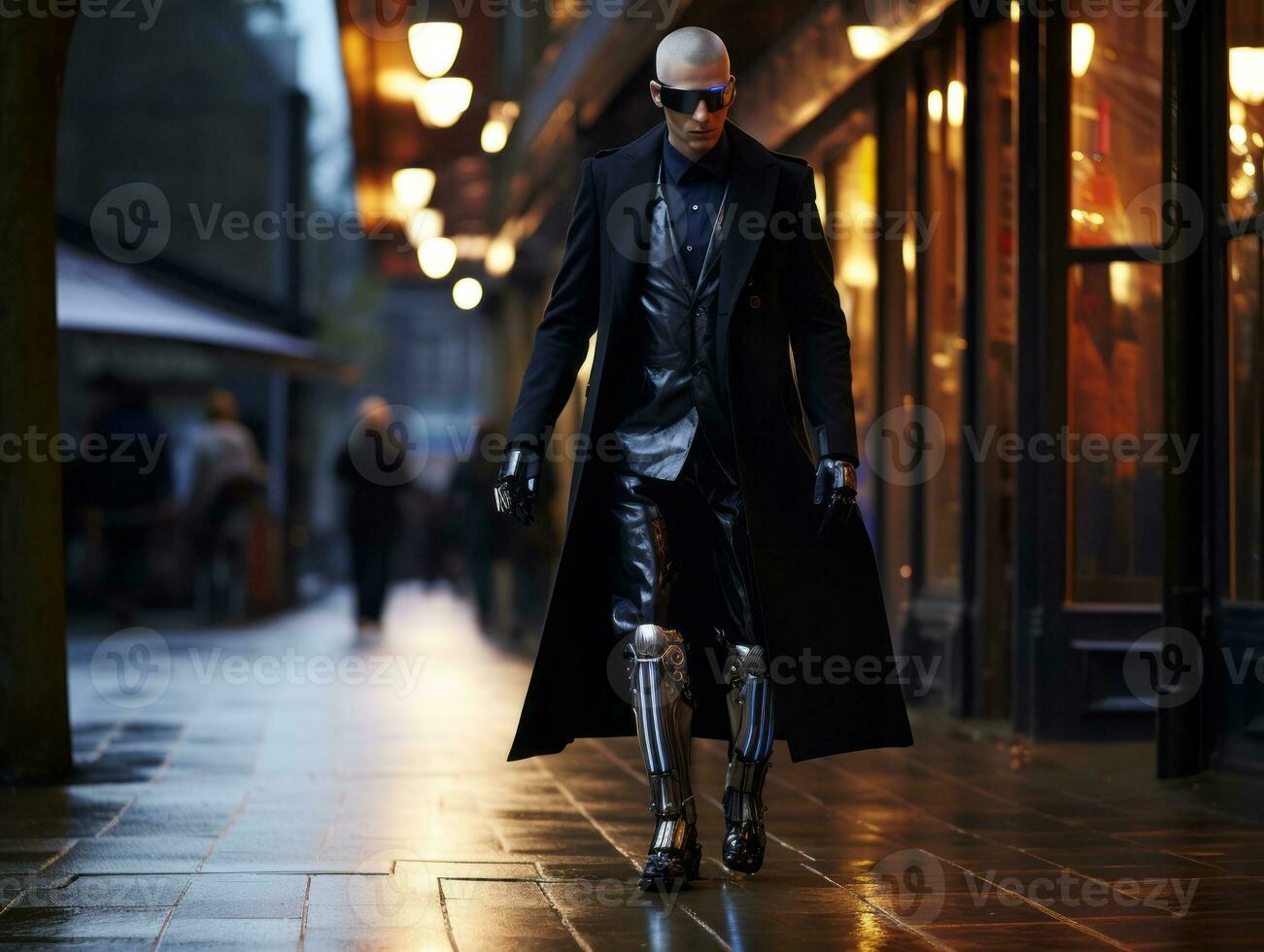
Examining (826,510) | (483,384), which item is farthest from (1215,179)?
(483,384)

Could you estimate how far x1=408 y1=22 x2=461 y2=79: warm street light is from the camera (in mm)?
13164

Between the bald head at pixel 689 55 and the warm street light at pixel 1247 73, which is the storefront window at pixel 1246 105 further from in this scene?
the bald head at pixel 689 55

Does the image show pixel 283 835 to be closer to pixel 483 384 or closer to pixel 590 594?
pixel 590 594

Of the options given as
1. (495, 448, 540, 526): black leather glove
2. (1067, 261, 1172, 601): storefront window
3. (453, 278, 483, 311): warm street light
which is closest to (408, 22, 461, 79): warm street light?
(1067, 261, 1172, 601): storefront window

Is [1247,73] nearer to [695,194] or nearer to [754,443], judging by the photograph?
[695,194]

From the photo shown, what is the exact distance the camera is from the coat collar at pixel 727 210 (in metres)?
4.85

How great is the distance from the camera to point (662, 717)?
4766mm

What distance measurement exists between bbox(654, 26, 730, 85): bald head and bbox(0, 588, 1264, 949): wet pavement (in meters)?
2.01

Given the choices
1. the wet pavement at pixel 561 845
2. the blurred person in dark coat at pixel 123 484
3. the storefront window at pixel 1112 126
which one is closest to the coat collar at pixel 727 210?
the wet pavement at pixel 561 845

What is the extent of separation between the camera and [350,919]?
429cm

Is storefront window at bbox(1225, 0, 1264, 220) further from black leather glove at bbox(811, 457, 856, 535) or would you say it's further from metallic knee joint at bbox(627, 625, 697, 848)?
metallic knee joint at bbox(627, 625, 697, 848)

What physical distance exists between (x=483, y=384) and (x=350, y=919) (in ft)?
109

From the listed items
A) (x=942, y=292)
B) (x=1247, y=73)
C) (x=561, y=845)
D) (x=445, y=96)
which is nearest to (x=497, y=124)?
(x=445, y=96)

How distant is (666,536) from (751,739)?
554 millimetres
